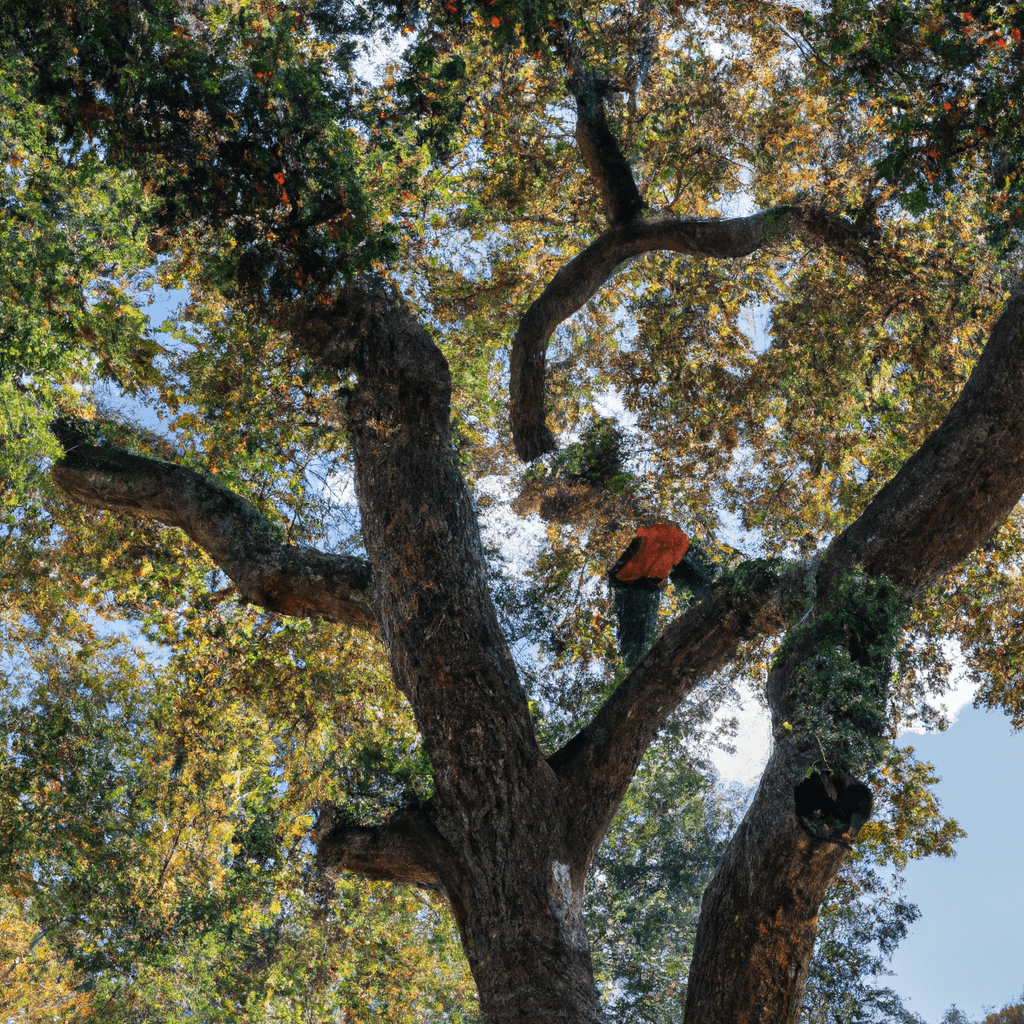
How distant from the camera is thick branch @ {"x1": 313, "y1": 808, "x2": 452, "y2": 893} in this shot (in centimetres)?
484

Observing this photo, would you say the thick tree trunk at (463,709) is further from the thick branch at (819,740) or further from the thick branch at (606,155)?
the thick branch at (606,155)

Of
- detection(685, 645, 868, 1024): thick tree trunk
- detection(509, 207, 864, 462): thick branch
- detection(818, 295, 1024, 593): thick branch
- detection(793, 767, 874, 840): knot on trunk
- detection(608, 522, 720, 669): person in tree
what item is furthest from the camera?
detection(509, 207, 864, 462): thick branch

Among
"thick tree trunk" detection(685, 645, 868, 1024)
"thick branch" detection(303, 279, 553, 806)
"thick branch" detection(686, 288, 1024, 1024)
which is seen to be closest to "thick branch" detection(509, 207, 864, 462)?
"thick branch" detection(303, 279, 553, 806)

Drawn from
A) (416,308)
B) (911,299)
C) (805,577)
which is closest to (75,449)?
(416,308)

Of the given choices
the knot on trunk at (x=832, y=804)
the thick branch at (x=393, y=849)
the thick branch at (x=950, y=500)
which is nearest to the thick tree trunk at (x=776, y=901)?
the knot on trunk at (x=832, y=804)

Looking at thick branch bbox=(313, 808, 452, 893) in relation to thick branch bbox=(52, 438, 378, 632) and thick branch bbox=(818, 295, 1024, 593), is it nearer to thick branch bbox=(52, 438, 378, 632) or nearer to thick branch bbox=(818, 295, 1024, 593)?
thick branch bbox=(52, 438, 378, 632)

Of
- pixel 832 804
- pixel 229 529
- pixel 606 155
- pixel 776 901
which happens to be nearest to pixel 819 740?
pixel 832 804

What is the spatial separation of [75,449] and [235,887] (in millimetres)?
6487

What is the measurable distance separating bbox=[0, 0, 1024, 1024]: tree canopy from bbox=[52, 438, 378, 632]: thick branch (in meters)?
0.04

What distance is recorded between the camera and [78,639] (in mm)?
10469

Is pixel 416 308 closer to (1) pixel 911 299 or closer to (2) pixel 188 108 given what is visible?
(2) pixel 188 108

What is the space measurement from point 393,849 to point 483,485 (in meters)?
5.40

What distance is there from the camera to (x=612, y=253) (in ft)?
26.4

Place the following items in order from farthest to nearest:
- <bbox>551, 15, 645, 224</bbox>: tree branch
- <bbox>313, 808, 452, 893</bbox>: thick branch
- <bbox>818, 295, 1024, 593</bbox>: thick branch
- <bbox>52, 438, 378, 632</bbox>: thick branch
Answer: <bbox>551, 15, 645, 224</bbox>: tree branch → <bbox>52, 438, 378, 632</bbox>: thick branch → <bbox>818, 295, 1024, 593</bbox>: thick branch → <bbox>313, 808, 452, 893</bbox>: thick branch
